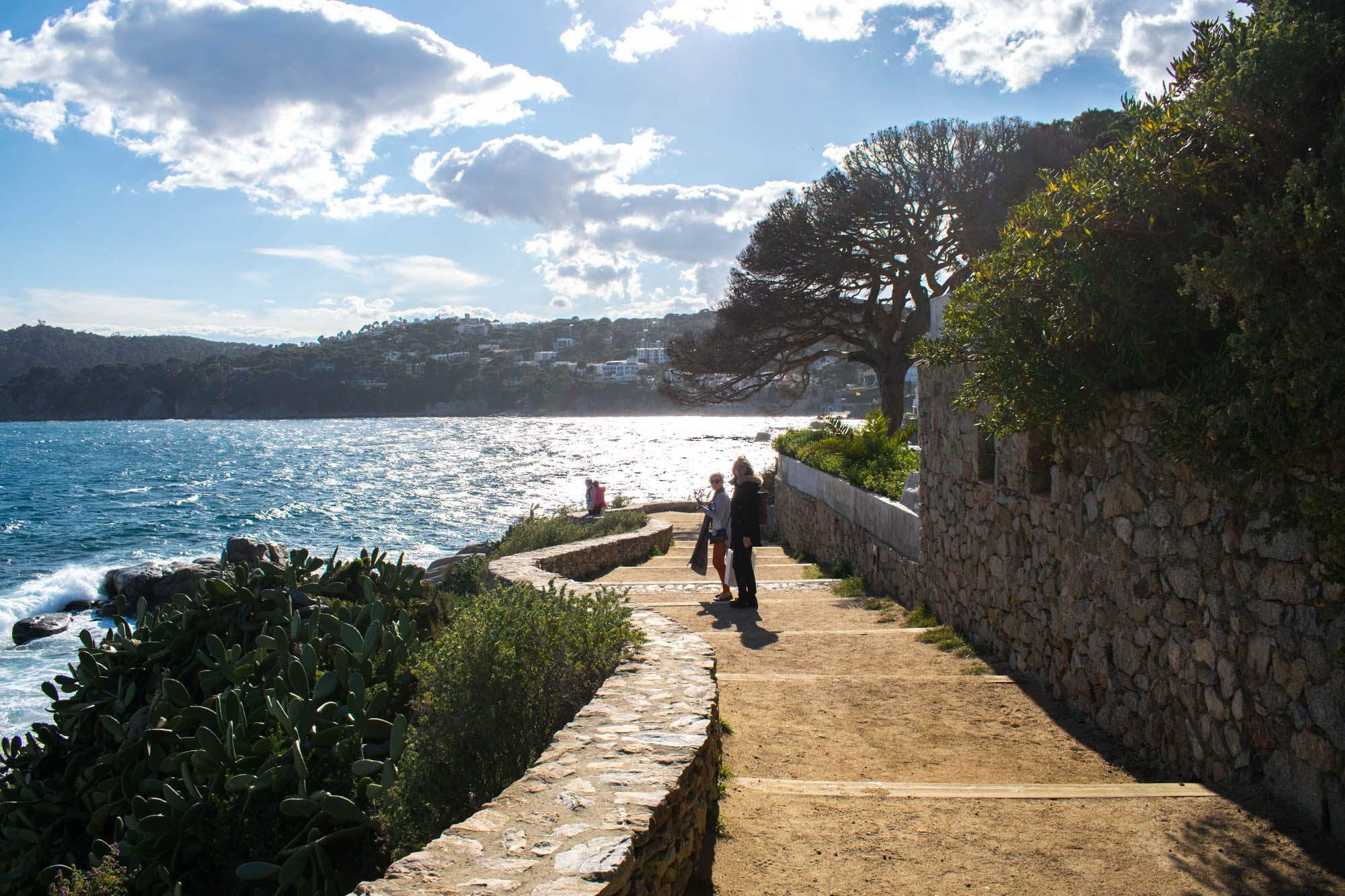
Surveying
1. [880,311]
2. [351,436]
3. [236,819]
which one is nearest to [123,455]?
[351,436]

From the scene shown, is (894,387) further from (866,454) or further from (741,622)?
(741,622)

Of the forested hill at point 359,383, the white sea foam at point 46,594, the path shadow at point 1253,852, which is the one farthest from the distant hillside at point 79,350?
the path shadow at point 1253,852

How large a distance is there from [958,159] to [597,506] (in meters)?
12.5

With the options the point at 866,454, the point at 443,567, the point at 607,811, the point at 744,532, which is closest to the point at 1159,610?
the point at 607,811

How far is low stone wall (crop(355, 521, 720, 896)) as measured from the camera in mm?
2379

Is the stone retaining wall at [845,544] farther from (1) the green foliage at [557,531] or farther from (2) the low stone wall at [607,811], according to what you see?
(2) the low stone wall at [607,811]

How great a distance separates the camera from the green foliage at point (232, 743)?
4.34 metres

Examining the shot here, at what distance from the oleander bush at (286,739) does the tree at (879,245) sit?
15.2m

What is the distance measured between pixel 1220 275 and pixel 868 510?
778 centimetres

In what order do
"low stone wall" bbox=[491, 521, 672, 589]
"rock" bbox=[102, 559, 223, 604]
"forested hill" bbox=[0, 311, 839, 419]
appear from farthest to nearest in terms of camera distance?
"forested hill" bbox=[0, 311, 839, 419], "rock" bbox=[102, 559, 223, 604], "low stone wall" bbox=[491, 521, 672, 589]

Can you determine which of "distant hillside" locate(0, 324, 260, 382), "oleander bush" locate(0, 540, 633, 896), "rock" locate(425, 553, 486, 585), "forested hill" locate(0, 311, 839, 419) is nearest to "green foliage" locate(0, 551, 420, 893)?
"oleander bush" locate(0, 540, 633, 896)

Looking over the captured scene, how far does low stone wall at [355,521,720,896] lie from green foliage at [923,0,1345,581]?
8.43ft

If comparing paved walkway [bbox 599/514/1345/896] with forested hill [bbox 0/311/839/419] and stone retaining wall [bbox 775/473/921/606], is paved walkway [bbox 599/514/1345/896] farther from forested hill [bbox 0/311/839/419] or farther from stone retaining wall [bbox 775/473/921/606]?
forested hill [bbox 0/311/839/419]

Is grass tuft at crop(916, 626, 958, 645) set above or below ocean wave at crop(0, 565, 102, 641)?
above
